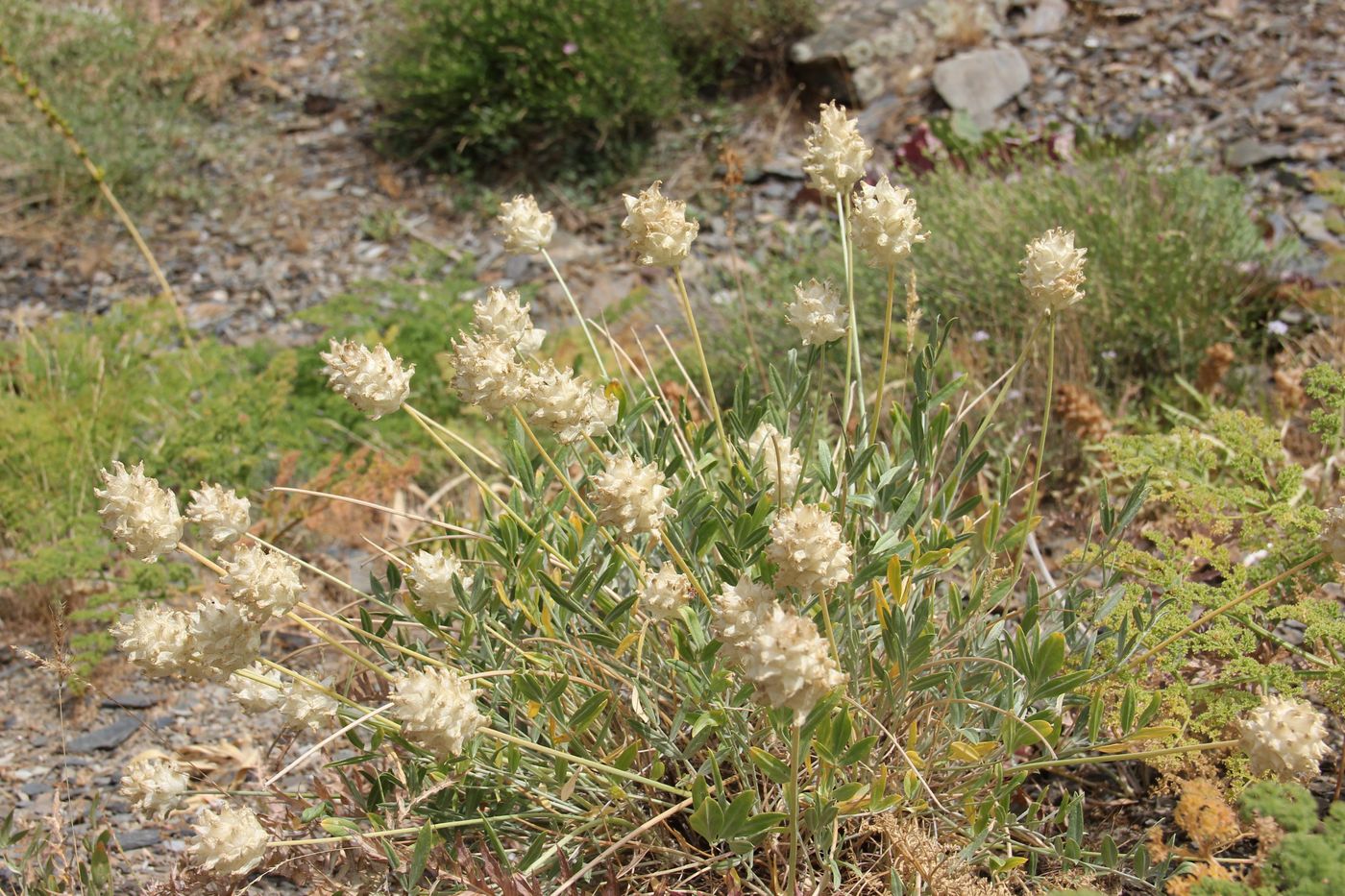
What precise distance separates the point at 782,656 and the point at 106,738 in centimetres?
214

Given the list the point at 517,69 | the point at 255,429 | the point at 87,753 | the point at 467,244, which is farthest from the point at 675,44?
the point at 87,753

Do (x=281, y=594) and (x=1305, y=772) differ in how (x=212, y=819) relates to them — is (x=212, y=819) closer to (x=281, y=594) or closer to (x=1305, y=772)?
(x=281, y=594)

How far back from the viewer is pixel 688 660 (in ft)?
5.42

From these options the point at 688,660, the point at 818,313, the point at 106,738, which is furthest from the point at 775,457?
the point at 106,738

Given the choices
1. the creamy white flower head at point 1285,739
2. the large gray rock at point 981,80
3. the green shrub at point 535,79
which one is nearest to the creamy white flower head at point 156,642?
the creamy white flower head at point 1285,739

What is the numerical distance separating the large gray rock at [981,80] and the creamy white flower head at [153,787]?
15.5 feet

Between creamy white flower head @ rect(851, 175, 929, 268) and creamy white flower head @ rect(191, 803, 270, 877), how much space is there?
1147 mm

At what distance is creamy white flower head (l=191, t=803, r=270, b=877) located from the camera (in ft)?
4.59

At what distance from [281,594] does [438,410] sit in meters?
2.54

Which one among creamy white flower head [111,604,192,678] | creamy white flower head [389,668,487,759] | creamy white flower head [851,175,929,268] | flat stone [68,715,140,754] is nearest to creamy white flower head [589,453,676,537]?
creamy white flower head [389,668,487,759]

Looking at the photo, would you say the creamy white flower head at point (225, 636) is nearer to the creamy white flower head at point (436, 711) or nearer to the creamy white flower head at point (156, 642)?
the creamy white flower head at point (156, 642)

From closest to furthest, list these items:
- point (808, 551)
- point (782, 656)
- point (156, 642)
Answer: point (782, 656)
point (808, 551)
point (156, 642)

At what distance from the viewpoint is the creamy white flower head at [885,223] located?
165cm

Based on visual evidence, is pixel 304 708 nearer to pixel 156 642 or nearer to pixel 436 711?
pixel 156 642
